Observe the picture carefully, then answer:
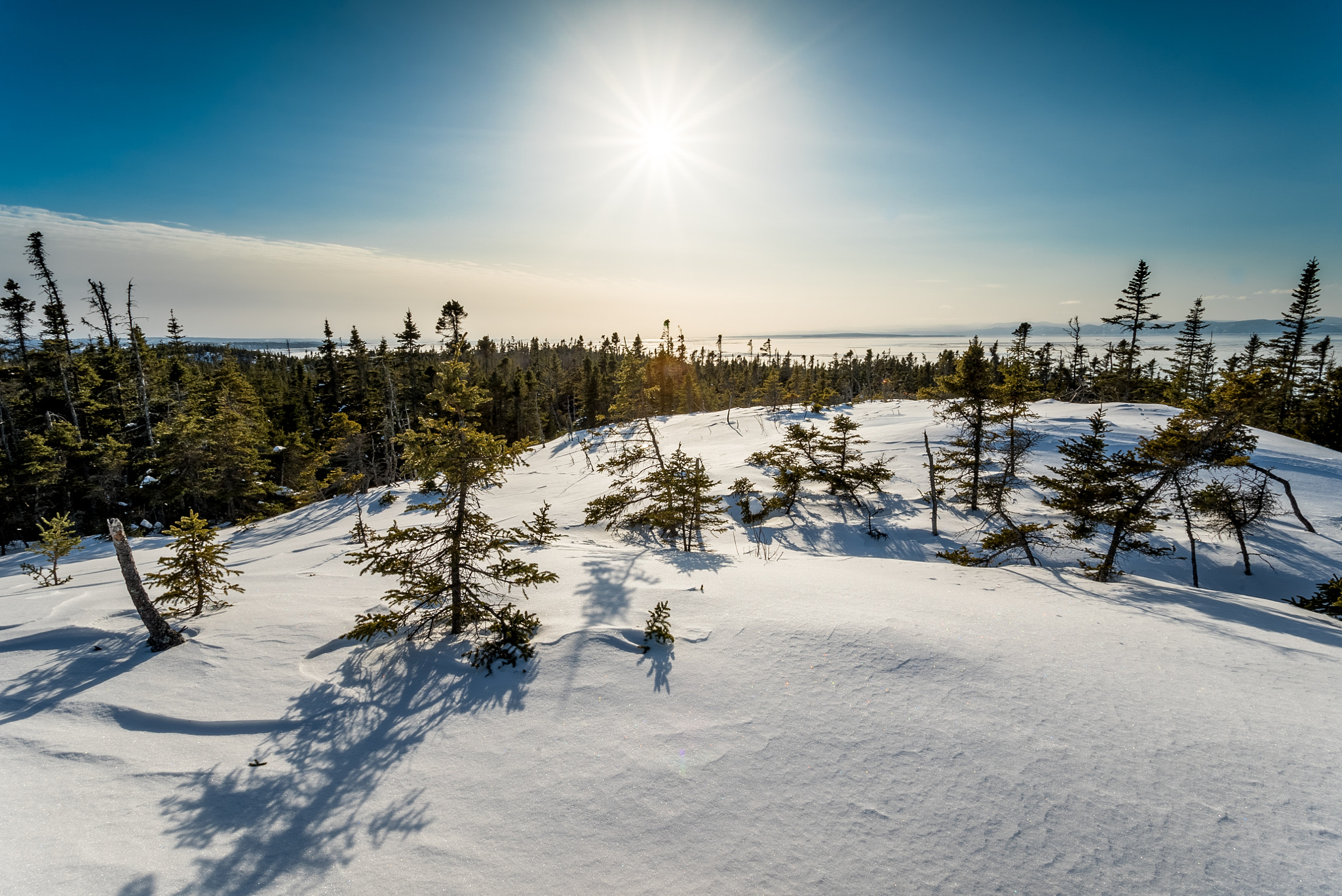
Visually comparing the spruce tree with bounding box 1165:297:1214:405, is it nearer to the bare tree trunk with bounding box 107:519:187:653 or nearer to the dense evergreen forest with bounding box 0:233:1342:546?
the dense evergreen forest with bounding box 0:233:1342:546

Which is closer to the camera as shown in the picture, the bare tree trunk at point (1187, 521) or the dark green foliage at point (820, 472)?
the bare tree trunk at point (1187, 521)

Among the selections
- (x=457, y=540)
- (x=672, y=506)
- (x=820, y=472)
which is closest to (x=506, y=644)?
(x=457, y=540)

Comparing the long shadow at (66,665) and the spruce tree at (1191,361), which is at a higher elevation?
the spruce tree at (1191,361)

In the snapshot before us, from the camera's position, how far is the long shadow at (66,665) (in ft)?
18.0

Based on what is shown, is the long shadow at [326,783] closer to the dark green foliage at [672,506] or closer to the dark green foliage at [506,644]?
the dark green foliage at [506,644]

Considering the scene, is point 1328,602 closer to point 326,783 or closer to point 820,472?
point 820,472

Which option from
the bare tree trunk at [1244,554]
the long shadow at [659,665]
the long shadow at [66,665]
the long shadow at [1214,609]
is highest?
the long shadow at [659,665]

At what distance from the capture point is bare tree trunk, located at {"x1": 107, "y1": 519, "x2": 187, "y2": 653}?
20.9 ft

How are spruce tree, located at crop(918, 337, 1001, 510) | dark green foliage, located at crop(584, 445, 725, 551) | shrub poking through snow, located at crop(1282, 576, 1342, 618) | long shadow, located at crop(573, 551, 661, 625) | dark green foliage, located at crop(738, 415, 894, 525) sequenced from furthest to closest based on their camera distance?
1. dark green foliage, located at crop(738, 415, 894, 525)
2. spruce tree, located at crop(918, 337, 1001, 510)
3. dark green foliage, located at crop(584, 445, 725, 551)
4. shrub poking through snow, located at crop(1282, 576, 1342, 618)
5. long shadow, located at crop(573, 551, 661, 625)

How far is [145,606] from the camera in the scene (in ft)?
20.8

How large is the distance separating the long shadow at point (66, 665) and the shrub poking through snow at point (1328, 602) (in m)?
19.8

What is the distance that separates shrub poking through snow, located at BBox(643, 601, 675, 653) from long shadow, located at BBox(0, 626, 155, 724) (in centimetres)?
646

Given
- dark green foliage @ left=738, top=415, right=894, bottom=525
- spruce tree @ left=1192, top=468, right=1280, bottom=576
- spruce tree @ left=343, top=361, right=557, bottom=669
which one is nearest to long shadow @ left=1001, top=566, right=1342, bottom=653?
spruce tree @ left=1192, top=468, right=1280, bottom=576

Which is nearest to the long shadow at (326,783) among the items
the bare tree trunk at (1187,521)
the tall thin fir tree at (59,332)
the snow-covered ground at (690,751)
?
the snow-covered ground at (690,751)
